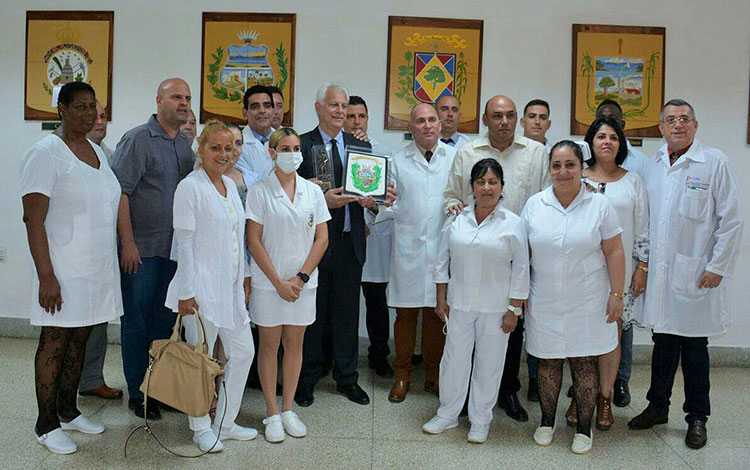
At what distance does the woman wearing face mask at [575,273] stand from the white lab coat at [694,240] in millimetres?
400

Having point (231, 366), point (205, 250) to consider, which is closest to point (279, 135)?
point (205, 250)

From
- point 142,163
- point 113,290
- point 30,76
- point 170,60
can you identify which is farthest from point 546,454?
point 30,76

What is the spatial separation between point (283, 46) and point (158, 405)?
2.91 meters

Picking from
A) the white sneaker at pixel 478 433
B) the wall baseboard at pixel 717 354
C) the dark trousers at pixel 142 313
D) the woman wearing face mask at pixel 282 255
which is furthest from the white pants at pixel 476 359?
the wall baseboard at pixel 717 354

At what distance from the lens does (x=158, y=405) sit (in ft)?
12.1

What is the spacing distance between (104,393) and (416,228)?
2.15 metres

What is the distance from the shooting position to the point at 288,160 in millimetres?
3291

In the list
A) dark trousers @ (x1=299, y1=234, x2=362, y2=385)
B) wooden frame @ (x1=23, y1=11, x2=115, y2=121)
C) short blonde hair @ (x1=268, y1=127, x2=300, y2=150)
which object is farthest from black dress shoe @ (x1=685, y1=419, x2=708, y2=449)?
wooden frame @ (x1=23, y1=11, x2=115, y2=121)

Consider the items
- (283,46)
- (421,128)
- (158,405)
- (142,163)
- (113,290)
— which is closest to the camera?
(113,290)

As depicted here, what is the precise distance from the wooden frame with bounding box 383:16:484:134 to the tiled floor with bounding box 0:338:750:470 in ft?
7.55

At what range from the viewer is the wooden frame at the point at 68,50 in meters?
5.19

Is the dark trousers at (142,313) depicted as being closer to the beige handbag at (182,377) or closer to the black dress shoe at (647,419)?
the beige handbag at (182,377)

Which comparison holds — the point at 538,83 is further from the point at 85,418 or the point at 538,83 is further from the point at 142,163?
the point at 85,418

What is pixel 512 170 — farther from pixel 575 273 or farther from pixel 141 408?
pixel 141 408
